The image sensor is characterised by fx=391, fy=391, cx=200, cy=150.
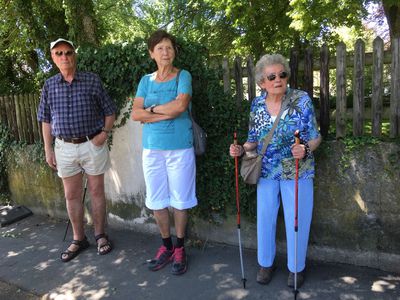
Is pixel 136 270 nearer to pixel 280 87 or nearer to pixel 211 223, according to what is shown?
pixel 211 223

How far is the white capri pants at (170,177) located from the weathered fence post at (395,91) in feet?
5.74

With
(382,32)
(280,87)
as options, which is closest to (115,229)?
(280,87)

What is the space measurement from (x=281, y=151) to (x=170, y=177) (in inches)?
42.2

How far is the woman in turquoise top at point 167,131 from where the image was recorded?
134 inches

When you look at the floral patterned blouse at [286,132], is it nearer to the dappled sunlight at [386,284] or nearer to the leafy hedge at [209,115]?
the leafy hedge at [209,115]

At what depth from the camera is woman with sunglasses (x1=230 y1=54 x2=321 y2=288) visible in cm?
297

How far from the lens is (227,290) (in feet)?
11.0

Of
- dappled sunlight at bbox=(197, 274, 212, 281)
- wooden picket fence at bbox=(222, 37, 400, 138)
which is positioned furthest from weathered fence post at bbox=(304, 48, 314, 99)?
dappled sunlight at bbox=(197, 274, 212, 281)

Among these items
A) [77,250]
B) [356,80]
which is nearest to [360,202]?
[356,80]

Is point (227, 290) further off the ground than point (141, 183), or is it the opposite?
point (141, 183)

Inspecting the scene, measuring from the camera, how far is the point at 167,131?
136 inches

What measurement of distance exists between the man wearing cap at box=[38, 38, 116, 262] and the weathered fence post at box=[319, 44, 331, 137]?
2112 millimetres

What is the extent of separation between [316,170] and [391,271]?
1067 mm

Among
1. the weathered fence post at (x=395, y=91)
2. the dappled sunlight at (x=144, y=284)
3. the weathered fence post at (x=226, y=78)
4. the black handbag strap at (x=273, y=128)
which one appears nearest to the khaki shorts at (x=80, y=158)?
the dappled sunlight at (x=144, y=284)
